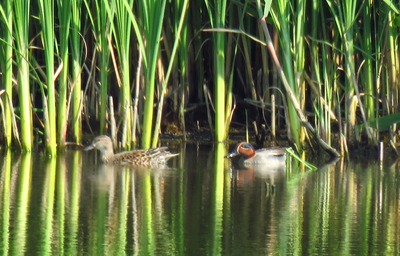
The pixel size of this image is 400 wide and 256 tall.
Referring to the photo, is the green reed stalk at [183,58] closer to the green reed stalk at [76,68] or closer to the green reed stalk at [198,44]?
the green reed stalk at [198,44]

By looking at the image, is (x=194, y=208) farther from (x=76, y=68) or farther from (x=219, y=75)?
(x=219, y=75)

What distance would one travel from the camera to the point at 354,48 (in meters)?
15.0

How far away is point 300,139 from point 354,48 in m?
1.39

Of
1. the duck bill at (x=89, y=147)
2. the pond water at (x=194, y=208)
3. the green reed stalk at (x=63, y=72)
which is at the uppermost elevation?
the green reed stalk at (x=63, y=72)

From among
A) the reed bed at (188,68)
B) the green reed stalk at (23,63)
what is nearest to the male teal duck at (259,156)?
the reed bed at (188,68)

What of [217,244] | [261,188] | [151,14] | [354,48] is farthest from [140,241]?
[354,48]

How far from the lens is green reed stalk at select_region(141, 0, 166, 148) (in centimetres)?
1375

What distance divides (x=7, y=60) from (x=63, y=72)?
0.68 meters

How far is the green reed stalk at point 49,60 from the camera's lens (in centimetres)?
1341

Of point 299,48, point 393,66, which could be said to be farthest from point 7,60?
point 393,66

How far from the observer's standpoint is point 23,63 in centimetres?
1373

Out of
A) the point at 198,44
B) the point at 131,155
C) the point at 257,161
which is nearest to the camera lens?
the point at 131,155

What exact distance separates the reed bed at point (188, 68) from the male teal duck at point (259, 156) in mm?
248

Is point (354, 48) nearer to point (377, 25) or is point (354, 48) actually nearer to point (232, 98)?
point (377, 25)
